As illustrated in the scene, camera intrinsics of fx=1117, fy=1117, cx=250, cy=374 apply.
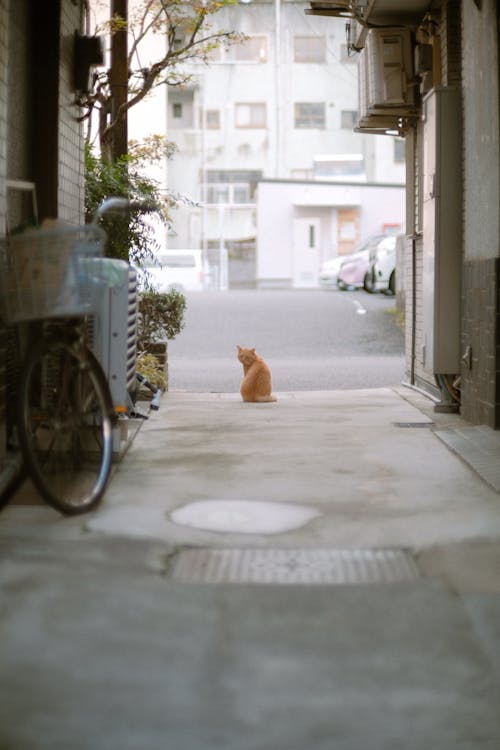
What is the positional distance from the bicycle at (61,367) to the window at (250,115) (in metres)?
36.9

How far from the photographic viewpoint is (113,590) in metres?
3.78

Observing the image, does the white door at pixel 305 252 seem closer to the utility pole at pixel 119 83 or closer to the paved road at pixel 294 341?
the paved road at pixel 294 341

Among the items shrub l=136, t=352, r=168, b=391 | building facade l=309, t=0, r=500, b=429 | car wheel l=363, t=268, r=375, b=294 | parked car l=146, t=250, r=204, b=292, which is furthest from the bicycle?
parked car l=146, t=250, r=204, b=292

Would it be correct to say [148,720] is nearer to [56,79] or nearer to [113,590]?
[113,590]

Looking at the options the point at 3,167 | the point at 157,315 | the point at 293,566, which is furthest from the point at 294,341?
the point at 293,566

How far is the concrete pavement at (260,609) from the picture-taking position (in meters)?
2.71

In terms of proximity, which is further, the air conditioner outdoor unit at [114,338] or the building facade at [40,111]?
the building facade at [40,111]

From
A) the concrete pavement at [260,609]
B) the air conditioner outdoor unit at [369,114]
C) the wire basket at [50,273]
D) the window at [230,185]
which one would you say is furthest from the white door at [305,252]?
the wire basket at [50,273]

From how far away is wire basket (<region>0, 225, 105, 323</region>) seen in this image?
4.51 metres

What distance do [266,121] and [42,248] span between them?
37.6m

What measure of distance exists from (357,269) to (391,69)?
16.3m

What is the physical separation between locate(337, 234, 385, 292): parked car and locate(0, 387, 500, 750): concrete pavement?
65.2ft

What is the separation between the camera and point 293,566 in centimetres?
414

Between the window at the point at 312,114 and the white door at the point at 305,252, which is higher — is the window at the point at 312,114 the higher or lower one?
the higher one
